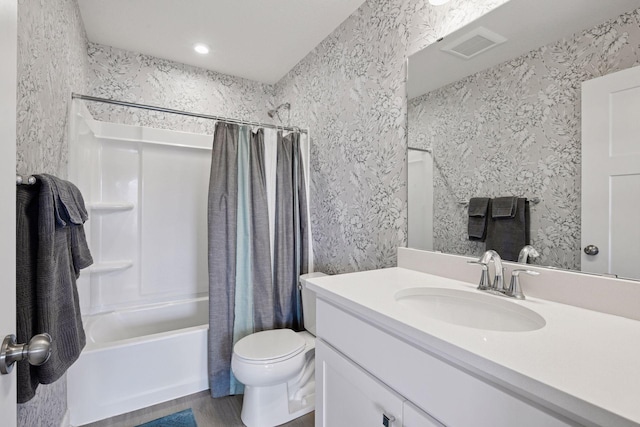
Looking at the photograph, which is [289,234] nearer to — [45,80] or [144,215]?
[144,215]

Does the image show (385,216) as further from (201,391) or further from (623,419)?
(201,391)

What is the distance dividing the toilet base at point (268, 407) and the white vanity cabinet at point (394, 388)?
2.02 feet

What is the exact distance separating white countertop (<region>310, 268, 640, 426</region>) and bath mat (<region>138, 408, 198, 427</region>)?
1.36 meters

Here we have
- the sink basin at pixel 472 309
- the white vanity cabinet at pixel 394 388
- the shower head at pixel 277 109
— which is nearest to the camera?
the white vanity cabinet at pixel 394 388

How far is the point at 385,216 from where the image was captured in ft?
5.49

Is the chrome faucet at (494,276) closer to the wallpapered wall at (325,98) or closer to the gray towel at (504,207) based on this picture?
the gray towel at (504,207)

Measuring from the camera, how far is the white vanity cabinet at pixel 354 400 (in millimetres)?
768

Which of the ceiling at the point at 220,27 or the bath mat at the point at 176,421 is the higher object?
the ceiling at the point at 220,27

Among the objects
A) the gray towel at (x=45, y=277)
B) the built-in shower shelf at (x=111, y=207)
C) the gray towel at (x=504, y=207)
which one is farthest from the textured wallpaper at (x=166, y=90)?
the gray towel at (x=504, y=207)

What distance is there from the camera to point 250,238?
1943mm

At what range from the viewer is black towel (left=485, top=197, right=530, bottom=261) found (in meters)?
1.08

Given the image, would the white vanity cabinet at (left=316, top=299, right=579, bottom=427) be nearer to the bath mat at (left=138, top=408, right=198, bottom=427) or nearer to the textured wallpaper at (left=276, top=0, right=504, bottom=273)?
the textured wallpaper at (left=276, top=0, right=504, bottom=273)

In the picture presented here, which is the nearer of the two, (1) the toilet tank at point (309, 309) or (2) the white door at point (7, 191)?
(2) the white door at point (7, 191)

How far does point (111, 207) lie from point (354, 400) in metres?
2.18
